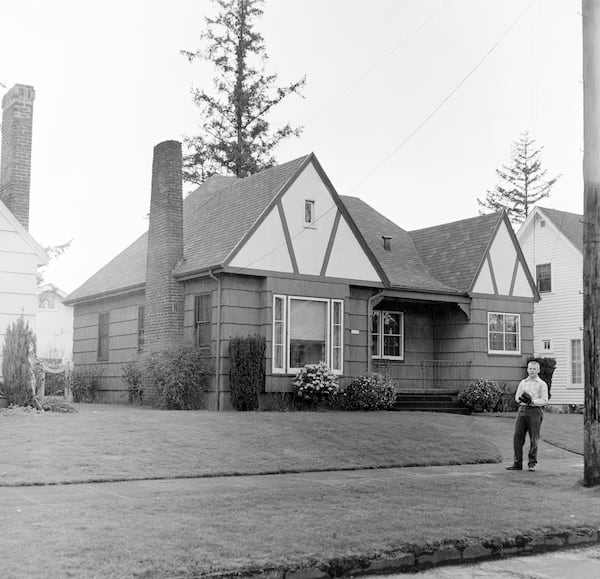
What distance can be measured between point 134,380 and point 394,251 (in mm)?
9587

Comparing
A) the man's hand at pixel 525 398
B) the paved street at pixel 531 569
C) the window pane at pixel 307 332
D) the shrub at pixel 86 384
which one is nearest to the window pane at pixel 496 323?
the window pane at pixel 307 332

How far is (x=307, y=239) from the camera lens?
71.3 feet

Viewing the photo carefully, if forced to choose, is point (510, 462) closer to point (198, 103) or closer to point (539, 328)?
point (539, 328)

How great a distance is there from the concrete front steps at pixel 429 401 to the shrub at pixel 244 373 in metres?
4.59

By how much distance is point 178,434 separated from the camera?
14.6 m

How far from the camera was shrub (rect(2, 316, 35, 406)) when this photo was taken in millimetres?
16938

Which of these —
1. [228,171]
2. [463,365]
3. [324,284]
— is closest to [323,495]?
[324,284]

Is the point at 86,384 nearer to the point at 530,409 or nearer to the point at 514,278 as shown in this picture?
the point at 514,278

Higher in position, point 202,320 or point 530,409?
point 202,320

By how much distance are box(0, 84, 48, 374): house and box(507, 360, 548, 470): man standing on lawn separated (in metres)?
9.94

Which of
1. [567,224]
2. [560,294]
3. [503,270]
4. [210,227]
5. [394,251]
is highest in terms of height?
[567,224]

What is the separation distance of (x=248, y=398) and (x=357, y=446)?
530cm

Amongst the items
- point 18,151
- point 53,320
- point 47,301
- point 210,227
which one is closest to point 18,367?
point 18,151

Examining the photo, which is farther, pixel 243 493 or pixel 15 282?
pixel 15 282
